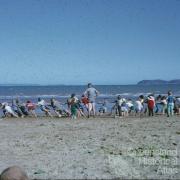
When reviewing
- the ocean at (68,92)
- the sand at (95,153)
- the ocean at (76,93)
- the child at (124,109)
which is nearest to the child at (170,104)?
the child at (124,109)

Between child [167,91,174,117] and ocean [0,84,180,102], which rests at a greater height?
child [167,91,174,117]

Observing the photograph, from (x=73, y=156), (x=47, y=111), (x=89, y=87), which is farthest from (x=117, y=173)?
(x=47, y=111)

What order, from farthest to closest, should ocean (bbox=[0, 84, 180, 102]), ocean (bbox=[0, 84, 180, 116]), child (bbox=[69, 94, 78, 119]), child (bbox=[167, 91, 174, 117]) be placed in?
ocean (bbox=[0, 84, 180, 102]) < ocean (bbox=[0, 84, 180, 116]) < child (bbox=[167, 91, 174, 117]) < child (bbox=[69, 94, 78, 119])

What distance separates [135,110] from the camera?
27.1 meters

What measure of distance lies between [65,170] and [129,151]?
6.91ft

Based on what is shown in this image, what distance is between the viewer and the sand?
8674mm

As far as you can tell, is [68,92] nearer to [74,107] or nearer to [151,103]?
[151,103]

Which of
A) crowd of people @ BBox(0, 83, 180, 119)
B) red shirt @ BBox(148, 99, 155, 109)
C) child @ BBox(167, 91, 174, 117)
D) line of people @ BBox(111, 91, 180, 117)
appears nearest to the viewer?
crowd of people @ BBox(0, 83, 180, 119)

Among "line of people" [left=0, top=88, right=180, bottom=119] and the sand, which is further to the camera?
"line of people" [left=0, top=88, right=180, bottom=119]

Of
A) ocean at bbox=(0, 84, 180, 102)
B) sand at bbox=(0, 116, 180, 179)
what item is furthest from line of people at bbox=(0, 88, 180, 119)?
ocean at bbox=(0, 84, 180, 102)

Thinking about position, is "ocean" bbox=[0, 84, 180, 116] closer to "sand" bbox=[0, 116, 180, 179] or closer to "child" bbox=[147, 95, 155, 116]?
"child" bbox=[147, 95, 155, 116]

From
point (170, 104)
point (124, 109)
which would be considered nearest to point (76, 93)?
point (124, 109)

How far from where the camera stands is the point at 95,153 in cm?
1045

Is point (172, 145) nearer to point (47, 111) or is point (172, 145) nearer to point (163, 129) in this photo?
→ point (163, 129)
